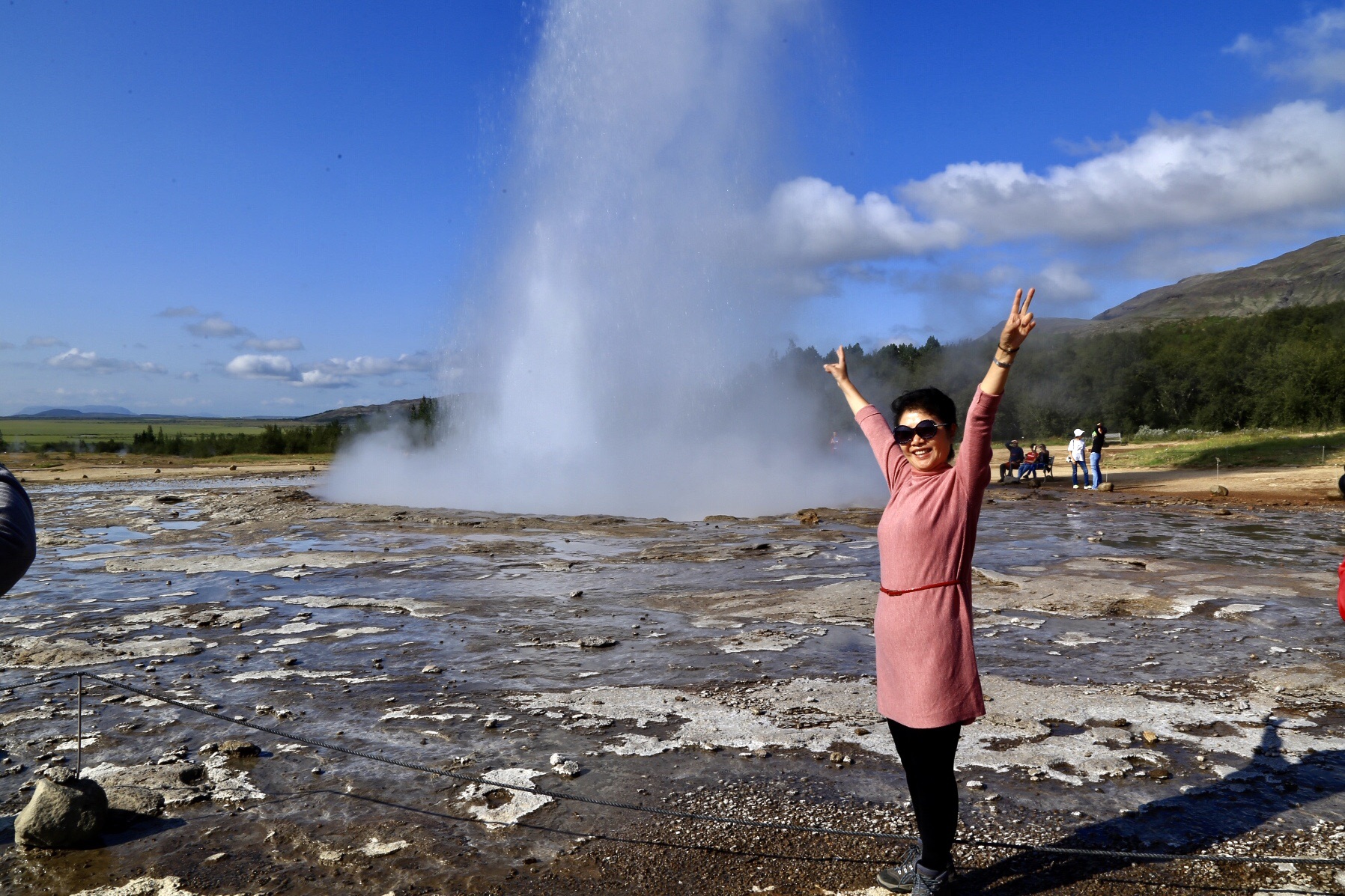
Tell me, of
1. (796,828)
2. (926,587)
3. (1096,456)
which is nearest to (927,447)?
(926,587)

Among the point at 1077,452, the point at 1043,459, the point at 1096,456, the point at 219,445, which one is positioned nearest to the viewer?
the point at 1096,456

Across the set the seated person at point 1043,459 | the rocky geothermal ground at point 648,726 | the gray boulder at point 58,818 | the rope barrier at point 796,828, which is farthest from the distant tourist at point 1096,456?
the gray boulder at point 58,818

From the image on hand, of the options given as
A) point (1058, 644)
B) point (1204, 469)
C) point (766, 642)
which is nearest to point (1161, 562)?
point (1058, 644)

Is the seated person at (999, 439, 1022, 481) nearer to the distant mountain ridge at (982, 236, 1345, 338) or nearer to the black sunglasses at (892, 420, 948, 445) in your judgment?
the black sunglasses at (892, 420, 948, 445)

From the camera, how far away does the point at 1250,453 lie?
2705cm

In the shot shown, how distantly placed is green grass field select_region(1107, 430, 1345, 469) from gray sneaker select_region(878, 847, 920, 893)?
1038 inches

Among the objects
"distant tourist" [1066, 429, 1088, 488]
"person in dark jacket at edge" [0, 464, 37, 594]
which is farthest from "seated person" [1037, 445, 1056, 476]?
"person in dark jacket at edge" [0, 464, 37, 594]

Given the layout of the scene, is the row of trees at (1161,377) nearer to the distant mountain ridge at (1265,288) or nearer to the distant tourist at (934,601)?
the distant tourist at (934,601)

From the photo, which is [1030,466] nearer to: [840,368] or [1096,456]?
[1096,456]

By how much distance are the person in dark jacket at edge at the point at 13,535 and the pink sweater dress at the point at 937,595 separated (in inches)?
101

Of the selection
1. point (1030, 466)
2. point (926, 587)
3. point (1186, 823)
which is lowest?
point (1186, 823)

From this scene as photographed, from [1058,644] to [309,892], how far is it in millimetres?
5614

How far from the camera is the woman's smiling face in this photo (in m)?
3.08

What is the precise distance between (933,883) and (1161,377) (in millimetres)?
49100
